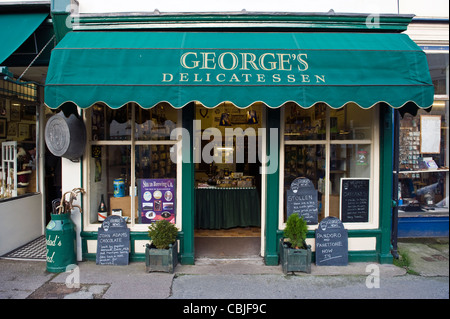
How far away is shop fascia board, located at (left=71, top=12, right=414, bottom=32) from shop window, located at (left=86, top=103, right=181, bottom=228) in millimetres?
1384

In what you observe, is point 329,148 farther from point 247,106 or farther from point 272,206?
point 247,106

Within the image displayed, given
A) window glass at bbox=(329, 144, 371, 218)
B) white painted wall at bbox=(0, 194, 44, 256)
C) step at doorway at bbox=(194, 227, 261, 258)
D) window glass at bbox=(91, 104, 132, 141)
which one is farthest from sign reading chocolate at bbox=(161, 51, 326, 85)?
white painted wall at bbox=(0, 194, 44, 256)

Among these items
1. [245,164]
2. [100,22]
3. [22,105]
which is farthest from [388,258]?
[22,105]

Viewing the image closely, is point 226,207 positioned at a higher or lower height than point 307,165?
lower

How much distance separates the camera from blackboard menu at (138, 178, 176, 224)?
20.2 feet

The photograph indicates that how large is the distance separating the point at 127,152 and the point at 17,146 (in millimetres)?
2625

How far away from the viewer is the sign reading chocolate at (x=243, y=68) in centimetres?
488

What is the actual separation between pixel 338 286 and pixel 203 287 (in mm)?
2023

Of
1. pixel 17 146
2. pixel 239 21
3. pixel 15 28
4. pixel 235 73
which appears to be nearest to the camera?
pixel 235 73

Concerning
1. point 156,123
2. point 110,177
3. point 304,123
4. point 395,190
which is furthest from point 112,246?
point 395,190

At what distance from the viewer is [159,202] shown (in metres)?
6.18

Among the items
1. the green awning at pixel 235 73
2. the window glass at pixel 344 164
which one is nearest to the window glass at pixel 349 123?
the window glass at pixel 344 164

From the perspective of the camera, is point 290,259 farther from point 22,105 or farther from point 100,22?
point 22,105

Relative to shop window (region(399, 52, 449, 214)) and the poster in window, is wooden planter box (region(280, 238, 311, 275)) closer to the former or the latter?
shop window (region(399, 52, 449, 214))
